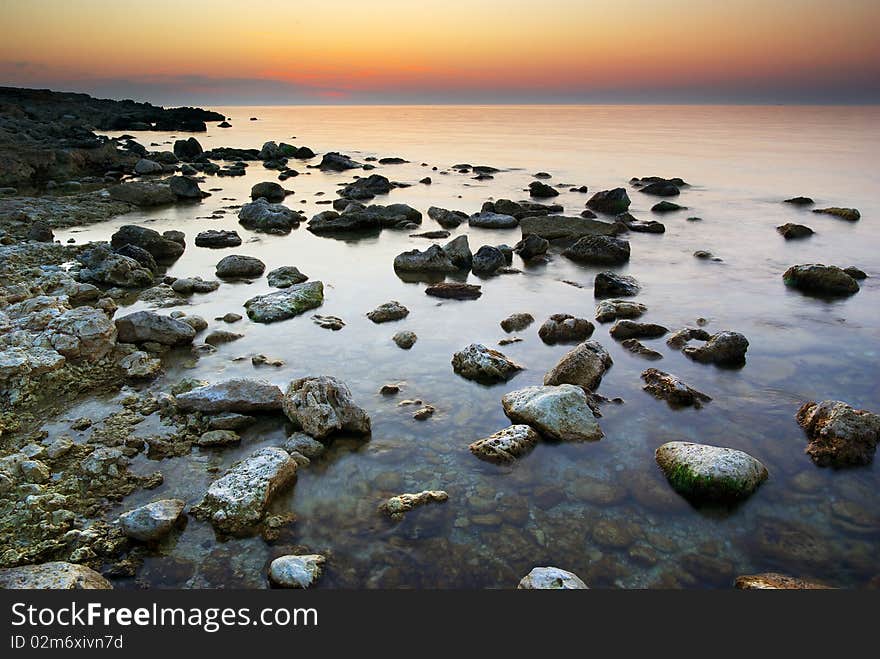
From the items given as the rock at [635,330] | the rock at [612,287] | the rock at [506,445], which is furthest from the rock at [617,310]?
the rock at [506,445]

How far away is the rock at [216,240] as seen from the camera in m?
17.8

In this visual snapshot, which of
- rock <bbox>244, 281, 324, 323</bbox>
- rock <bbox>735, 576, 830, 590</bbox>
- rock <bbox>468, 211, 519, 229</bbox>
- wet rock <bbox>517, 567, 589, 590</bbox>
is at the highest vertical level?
rock <bbox>468, 211, 519, 229</bbox>

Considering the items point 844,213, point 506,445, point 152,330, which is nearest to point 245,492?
point 506,445

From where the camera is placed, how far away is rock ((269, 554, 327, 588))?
494 cm

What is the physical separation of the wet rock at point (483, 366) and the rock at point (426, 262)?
254 inches

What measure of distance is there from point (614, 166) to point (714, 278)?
28726mm

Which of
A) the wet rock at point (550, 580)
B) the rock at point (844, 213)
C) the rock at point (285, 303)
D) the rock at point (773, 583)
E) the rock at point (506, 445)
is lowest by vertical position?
the rock at point (773, 583)

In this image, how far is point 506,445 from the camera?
695cm

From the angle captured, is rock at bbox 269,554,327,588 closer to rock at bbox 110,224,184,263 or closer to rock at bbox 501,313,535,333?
rock at bbox 501,313,535,333

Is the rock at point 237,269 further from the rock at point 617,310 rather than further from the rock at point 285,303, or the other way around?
the rock at point 617,310

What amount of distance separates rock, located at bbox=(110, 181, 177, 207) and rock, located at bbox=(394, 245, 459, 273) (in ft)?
48.0

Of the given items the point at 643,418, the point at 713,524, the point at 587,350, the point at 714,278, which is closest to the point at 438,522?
the point at 713,524

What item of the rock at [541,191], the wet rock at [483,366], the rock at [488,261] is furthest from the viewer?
the rock at [541,191]

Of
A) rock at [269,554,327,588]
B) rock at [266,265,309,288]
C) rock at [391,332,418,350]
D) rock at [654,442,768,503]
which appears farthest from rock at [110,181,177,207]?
rock at [654,442,768,503]
